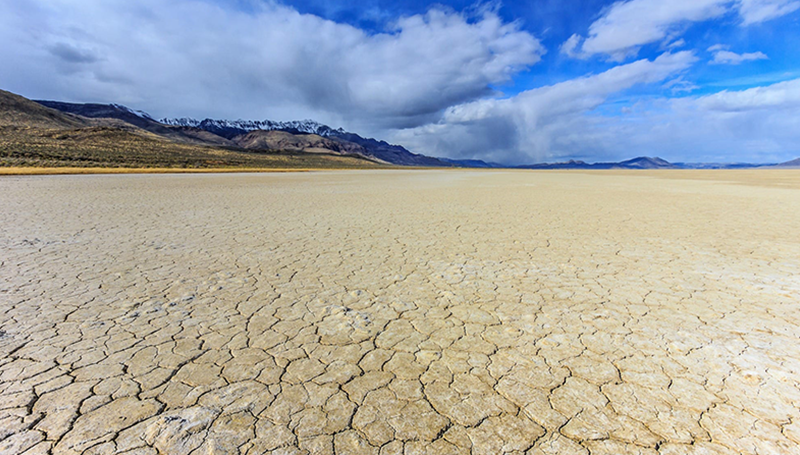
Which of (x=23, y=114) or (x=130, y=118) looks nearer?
(x=23, y=114)

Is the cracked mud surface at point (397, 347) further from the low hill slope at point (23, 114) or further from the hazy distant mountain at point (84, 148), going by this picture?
the low hill slope at point (23, 114)

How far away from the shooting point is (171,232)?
6926 millimetres

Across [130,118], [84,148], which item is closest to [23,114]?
[84,148]

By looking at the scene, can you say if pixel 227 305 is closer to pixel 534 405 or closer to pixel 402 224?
pixel 534 405

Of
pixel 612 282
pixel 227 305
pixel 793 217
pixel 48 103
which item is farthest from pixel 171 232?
pixel 48 103

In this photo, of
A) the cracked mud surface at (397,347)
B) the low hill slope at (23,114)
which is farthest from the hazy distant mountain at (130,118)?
the cracked mud surface at (397,347)

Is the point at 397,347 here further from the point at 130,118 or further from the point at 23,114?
the point at 130,118

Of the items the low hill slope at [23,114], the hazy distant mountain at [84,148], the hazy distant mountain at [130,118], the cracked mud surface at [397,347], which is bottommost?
the cracked mud surface at [397,347]

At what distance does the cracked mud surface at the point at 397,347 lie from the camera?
193 cm

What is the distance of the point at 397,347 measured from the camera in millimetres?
2822

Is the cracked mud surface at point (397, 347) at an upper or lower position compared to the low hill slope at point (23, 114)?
lower

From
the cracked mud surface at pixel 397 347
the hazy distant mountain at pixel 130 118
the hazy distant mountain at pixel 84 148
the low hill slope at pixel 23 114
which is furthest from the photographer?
the hazy distant mountain at pixel 130 118

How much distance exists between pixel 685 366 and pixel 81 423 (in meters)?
3.97

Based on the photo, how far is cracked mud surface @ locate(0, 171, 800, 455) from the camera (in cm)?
193
